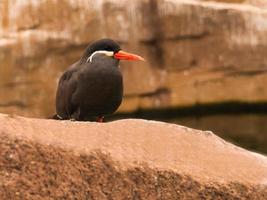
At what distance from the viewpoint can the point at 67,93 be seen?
15.3ft

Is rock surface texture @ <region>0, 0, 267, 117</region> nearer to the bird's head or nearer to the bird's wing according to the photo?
the bird's wing

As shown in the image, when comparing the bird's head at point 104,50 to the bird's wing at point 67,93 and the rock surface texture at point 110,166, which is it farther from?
the rock surface texture at point 110,166

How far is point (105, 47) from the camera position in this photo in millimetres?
4613

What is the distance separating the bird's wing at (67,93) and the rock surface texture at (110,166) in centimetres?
207

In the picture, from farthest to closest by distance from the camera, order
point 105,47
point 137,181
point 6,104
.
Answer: point 6,104 < point 105,47 < point 137,181

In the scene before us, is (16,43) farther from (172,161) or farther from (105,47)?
(172,161)

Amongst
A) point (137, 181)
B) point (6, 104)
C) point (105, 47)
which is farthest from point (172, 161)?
point (6, 104)

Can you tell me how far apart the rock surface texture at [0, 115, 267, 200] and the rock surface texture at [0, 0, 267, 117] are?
503 centimetres

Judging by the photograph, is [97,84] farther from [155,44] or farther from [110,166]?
[155,44]

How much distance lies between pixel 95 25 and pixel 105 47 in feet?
9.92

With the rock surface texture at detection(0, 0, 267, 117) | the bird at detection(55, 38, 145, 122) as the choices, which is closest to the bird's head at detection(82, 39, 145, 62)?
the bird at detection(55, 38, 145, 122)

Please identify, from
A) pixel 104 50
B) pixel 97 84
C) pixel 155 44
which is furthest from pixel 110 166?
pixel 155 44

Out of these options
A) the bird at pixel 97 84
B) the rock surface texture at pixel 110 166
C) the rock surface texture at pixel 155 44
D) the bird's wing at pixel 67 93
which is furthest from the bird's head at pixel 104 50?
the rock surface texture at pixel 155 44

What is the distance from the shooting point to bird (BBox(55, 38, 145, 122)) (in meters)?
4.48
